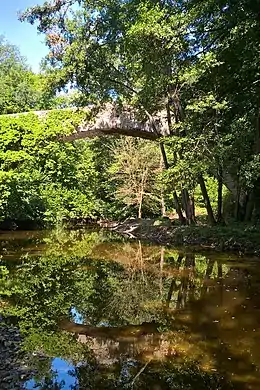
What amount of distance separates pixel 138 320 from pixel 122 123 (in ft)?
40.6

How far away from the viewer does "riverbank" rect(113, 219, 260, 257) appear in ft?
40.1

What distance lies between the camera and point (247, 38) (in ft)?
28.0

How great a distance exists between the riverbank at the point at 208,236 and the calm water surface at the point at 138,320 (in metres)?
1.18

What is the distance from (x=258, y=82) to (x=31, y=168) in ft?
50.2

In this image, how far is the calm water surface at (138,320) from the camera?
4.10 metres

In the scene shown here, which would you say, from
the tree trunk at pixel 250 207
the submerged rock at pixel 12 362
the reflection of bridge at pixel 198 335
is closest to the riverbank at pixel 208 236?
the tree trunk at pixel 250 207

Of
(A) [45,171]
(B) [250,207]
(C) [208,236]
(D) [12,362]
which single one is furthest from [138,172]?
(D) [12,362]

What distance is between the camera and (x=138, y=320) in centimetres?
Result: 602

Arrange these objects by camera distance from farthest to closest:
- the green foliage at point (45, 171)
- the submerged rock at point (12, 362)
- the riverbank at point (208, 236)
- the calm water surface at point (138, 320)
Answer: the green foliage at point (45, 171) → the riverbank at point (208, 236) → the calm water surface at point (138, 320) → the submerged rock at point (12, 362)

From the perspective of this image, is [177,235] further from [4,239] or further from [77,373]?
[77,373]

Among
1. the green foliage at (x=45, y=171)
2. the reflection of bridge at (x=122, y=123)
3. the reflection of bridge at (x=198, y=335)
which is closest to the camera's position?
the reflection of bridge at (x=198, y=335)

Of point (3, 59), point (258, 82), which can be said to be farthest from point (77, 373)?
point (3, 59)

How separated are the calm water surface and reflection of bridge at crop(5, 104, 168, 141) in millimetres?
6752

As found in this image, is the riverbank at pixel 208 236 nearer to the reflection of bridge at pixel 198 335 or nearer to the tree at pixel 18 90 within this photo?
the reflection of bridge at pixel 198 335
